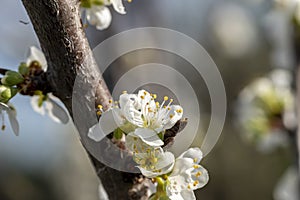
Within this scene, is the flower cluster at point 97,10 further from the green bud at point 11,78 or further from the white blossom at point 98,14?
the green bud at point 11,78

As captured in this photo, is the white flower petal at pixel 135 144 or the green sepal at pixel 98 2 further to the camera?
the green sepal at pixel 98 2

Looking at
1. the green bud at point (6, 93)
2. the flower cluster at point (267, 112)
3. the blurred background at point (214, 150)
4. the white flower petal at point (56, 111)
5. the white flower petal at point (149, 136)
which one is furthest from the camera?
the blurred background at point (214, 150)

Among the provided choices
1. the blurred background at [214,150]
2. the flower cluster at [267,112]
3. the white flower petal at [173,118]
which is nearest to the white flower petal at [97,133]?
the white flower petal at [173,118]

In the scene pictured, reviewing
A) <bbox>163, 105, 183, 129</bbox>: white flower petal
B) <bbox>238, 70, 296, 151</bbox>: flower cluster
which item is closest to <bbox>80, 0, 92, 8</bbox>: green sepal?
<bbox>163, 105, 183, 129</bbox>: white flower petal

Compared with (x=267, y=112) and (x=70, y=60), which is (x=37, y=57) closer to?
(x=70, y=60)

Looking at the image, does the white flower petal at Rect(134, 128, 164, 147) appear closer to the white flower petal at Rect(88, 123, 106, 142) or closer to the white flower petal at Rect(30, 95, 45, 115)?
the white flower petal at Rect(88, 123, 106, 142)

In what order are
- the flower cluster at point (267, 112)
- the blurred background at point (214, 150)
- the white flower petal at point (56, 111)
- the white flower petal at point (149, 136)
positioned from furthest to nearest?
the blurred background at point (214, 150) < the flower cluster at point (267, 112) < the white flower petal at point (56, 111) < the white flower petal at point (149, 136)

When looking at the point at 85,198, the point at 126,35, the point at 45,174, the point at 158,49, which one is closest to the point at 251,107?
the point at 126,35

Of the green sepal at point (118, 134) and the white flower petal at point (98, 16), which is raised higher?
the white flower petal at point (98, 16)
